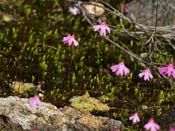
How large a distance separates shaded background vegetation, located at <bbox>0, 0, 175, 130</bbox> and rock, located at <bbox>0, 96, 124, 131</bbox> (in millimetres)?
180

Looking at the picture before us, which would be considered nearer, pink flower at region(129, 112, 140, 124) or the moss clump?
pink flower at region(129, 112, 140, 124)

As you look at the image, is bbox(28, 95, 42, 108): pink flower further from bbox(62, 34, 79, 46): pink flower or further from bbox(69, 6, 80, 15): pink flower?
bbox(69, 6, 80, 15): pink flower

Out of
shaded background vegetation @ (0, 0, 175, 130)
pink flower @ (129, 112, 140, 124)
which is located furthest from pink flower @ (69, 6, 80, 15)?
pink flower @ (129, 112, 140, 124)

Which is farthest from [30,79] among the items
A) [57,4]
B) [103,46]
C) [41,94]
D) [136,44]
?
[57,4]

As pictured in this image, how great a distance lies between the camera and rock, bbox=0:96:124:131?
5973 mm

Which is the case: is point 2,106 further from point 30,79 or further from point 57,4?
point 57,4

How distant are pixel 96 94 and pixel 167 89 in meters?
1.09

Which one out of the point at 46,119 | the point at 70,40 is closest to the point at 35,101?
the point at 46,119

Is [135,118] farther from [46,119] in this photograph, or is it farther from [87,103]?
[46,119]

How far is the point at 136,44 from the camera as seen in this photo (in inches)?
322

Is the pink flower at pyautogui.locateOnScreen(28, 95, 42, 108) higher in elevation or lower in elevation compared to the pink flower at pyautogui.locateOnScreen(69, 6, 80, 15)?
lower

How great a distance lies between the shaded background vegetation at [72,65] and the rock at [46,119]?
18 centimetres

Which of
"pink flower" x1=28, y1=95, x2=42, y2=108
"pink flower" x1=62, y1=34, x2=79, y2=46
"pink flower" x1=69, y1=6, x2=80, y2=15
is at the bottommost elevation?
"pink flower" x1=28, y1=95, x2=42, y2=108

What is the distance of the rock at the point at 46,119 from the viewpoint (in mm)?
5973
